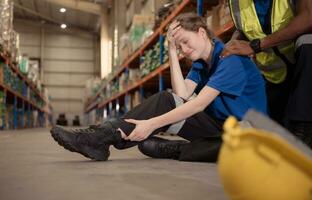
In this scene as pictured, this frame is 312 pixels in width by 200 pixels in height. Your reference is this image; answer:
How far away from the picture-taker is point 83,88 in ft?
73.8

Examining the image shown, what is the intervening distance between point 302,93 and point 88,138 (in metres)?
1.06

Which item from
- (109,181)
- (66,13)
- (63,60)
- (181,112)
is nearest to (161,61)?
(181,112)

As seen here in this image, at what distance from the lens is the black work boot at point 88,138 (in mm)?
2139

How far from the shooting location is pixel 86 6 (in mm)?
17312

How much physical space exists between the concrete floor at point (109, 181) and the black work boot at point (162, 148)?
0.20 meters

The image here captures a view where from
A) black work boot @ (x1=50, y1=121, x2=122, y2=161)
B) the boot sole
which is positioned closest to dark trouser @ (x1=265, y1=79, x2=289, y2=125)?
black work boot @ (x1=50, y1=121, x2=122, y2=161)

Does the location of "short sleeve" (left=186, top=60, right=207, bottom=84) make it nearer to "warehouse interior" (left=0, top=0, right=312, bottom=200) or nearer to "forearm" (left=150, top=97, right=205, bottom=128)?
"warehouse interior" (left=0, top=0, right=312, bottom=200)

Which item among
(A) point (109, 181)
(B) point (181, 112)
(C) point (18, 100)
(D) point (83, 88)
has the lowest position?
(A) point (109, 181)

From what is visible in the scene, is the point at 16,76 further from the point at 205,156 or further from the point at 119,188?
the point at 119,188

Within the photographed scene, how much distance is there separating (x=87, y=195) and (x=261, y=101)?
0.98 metres

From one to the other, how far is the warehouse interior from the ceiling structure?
0.05 meters

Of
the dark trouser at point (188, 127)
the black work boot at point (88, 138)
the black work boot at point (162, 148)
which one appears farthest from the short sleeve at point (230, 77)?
the black work boot at point (162, 148)

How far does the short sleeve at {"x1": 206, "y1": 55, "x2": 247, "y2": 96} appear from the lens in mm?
1735

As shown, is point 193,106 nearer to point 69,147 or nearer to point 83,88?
point 69,147
